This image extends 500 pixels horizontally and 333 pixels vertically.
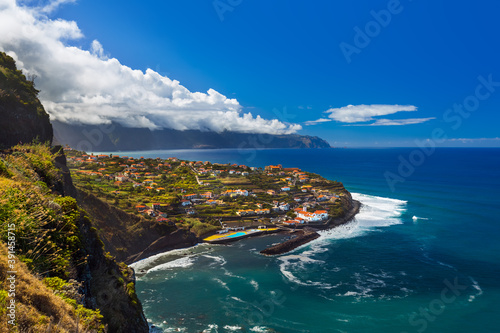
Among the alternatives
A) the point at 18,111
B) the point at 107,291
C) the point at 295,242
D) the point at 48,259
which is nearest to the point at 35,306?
the point at 48,259

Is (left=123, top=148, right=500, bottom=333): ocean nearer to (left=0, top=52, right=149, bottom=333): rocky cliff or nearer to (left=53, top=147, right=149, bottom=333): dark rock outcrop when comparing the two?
(left=53, top=147, right=149, bottom=333): dark rock outcrop

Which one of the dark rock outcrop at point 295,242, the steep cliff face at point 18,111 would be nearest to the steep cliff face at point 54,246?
the steep cliff face at point 18,111

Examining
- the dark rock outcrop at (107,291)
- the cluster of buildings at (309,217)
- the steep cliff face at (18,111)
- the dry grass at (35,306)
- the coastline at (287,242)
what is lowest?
the coastline at (287,242)

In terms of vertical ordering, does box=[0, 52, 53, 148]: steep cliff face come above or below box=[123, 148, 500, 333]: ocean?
above

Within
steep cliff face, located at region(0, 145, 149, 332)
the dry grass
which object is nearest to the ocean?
steep cliff face, located at region(0, 145, 149, 332)

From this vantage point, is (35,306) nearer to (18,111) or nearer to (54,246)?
(54,246)

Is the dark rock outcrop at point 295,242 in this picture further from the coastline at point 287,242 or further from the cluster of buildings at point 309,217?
the cluster of buildings at point 309,217
